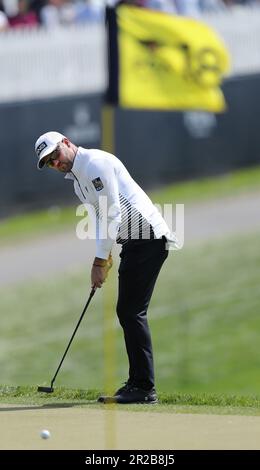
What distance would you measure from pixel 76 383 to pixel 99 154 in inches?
303

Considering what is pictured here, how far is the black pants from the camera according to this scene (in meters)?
10.4

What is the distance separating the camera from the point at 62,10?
26.0 metres

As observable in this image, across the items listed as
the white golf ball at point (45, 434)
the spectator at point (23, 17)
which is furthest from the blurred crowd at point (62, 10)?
the white golf ball at point (45, 434)

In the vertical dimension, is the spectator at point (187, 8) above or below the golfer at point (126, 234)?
above

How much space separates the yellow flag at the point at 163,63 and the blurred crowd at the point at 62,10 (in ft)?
7.85

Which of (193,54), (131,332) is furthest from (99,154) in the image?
(193,54)

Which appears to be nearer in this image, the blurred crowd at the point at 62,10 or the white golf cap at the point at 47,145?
the white golf cap at the point at 47,145

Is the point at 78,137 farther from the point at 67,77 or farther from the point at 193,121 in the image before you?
the point at 193,121

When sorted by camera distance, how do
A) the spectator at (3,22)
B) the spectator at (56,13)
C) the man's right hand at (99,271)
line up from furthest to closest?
1. the spectator at (56,13)
2. the spectator at (3,22)
3. the man's right hand at (99,271)

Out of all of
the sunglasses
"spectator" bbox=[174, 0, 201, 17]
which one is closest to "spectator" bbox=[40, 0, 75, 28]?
"spectator" bbox=[174, 0, 201, 17]

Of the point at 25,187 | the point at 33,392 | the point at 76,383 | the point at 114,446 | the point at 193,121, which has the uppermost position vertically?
the point at 193,121

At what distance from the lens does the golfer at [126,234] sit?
33.1ft

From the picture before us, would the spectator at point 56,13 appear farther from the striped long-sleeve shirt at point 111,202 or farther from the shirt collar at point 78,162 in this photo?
the shirt collar at point 78,162

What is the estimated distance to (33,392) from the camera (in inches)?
445
